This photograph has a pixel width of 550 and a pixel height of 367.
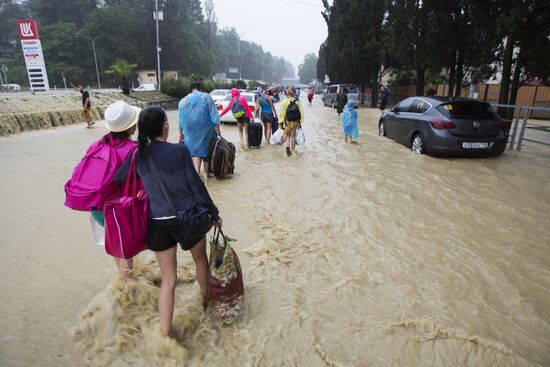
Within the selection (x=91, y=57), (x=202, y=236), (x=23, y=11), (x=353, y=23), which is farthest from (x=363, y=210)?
(x=23, y=11)

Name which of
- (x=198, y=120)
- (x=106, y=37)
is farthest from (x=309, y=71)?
(x=198, y=120)

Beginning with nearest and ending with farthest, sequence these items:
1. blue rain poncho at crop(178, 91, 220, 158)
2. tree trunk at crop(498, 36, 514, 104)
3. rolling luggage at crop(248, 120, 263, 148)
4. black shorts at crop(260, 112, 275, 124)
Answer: blue rain poncho at crop(178, 91, 220, 158) < rolling luggage at crop(248, 120, 263, 148) < black shorts at crop(260, 112, 275, 124) < tree trunk at crop(498, 36, 514, 104)

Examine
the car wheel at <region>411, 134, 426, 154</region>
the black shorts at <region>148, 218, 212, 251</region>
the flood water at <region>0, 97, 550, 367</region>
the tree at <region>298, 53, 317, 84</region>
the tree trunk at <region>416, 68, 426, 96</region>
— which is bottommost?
the flood water at <region>0, 97, 550, 367</region>

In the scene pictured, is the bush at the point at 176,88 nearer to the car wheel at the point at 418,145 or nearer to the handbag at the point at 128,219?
the car wheel at the point at 418,145

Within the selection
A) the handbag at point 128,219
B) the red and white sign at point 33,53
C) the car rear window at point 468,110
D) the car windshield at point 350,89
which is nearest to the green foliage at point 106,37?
the red and white sign at point 33,53

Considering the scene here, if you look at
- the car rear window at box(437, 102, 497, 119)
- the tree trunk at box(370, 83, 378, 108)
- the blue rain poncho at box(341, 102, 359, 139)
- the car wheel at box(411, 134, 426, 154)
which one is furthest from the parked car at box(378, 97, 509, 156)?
the tree trunk at box(370, 83, 378, 108)

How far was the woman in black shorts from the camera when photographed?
2.12 m

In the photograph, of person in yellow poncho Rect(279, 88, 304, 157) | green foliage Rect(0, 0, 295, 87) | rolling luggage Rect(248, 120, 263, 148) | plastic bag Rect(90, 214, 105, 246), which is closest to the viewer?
plastic bag Rect(90, 214, 105, 246)

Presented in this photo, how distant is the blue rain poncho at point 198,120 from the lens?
5.54 m

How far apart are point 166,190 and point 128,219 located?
0.31 m

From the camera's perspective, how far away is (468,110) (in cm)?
755

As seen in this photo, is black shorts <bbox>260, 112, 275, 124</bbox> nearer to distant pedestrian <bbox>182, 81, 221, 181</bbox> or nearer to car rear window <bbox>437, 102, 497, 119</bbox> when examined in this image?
distant pedestrian <bbox>182, 81, 221, 181</bbox>

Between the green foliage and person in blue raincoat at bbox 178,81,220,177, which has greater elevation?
the green foliage

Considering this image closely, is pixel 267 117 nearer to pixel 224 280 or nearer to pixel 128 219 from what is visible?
pixel 224 280
